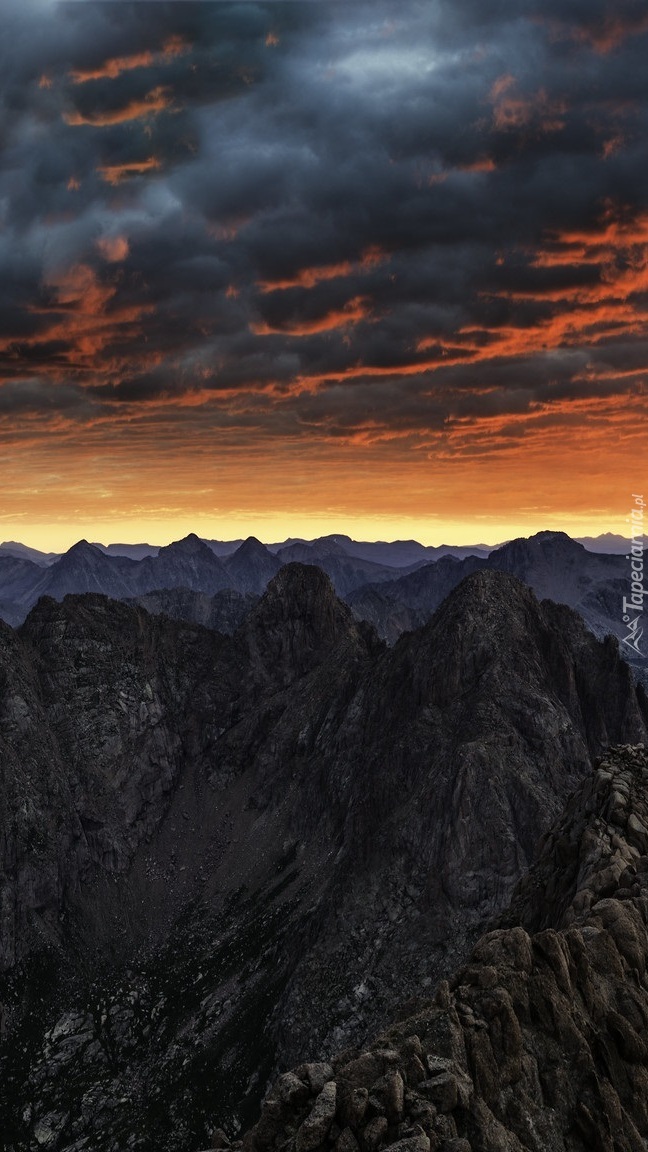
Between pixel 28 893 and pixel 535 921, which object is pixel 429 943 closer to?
pixel 535 921

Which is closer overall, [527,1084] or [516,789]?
[527,1084]

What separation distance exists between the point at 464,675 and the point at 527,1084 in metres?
163

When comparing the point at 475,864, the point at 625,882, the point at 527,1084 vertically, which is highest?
the point at 625,882

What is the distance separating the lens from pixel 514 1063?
32.0 m

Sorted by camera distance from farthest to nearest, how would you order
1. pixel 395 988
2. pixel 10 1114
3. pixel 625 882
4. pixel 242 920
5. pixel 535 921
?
pixel 242 920
pixel 10 1114
pixel 395 988
pixel 535 921
pixel 625 882

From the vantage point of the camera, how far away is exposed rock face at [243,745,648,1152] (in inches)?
1135

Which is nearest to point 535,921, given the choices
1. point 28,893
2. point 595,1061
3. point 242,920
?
point 595,1061

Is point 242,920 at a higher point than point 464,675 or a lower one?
lower

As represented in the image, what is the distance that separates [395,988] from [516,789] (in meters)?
50.2

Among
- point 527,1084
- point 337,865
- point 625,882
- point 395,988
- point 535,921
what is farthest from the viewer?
point 337,865

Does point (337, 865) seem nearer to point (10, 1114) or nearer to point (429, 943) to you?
point (429, 943)

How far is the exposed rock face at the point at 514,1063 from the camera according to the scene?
94.6 ft

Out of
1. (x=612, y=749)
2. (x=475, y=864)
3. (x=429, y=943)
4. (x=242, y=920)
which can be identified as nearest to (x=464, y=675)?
(x=475, y=864)

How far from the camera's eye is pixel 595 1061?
32.8 metres
